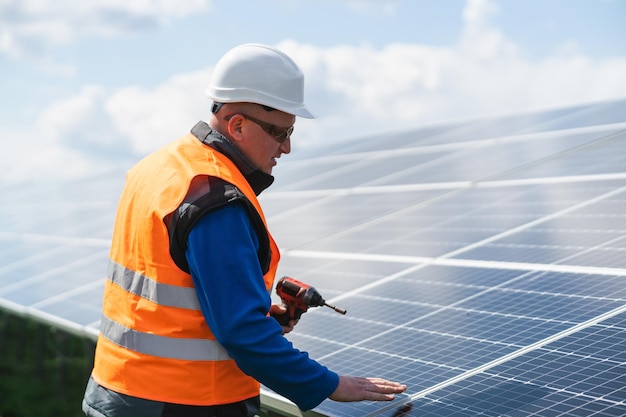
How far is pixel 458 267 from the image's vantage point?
242 inches

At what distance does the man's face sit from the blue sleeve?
0.42m

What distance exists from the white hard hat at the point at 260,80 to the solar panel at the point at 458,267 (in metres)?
1.54

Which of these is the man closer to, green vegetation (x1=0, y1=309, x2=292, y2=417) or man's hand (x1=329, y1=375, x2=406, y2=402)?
man's hand (x1=329, y1=375, x2=406, y2=402)

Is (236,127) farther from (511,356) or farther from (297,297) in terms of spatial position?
(511,356)

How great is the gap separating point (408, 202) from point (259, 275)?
5.84m

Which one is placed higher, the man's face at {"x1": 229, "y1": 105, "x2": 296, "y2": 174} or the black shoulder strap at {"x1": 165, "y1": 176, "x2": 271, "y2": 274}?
the man's face at {"x1": 229, "y1": 105, "x2": 296, "y2": 174}

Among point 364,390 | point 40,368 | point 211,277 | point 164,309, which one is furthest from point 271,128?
point 40,368

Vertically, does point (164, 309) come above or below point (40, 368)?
above

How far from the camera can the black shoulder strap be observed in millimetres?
3400

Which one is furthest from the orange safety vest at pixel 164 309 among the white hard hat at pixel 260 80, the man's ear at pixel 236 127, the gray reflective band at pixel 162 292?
the white hard hat at pixel 260 80

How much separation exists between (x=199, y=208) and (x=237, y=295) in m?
0.37

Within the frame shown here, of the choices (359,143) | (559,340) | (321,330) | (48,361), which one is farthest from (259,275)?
(359,143)

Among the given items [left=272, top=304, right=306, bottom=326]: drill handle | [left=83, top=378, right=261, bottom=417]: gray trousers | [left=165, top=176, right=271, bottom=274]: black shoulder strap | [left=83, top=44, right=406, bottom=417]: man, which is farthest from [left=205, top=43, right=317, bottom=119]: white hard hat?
[left=83, top=378, right=261, bottom=417]: gray trousers

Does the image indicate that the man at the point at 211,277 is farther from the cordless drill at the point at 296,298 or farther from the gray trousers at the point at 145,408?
the cordless drill at the point at 296,298
